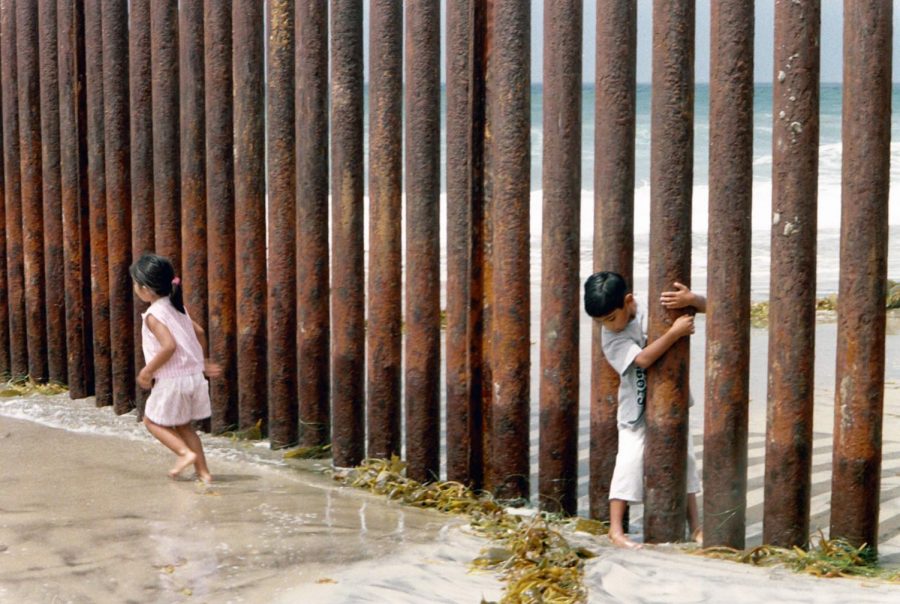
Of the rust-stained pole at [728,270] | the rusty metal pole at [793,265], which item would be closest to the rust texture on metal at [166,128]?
the rust-stained pole at [728,270]

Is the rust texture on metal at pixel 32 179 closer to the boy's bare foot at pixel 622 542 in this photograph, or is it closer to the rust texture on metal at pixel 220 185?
the rust texture on metal at pixel 220 185

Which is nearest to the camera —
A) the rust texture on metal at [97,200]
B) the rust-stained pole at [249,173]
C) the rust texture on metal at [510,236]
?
the rust texture on metal at [510,236]

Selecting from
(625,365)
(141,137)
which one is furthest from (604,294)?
(141,137)

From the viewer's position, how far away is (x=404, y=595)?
4.45m

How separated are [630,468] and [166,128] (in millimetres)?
3221

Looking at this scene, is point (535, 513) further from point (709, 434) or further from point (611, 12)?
point (611, 12)

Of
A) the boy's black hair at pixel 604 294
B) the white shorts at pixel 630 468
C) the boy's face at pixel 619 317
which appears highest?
the boy's black hair at pixel 604 294

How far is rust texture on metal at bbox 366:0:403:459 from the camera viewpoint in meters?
5.93

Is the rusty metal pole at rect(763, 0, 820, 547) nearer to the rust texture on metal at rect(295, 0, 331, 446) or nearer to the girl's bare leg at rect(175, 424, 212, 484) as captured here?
the rust texture on metal at rect(295, 0, 331, 446)

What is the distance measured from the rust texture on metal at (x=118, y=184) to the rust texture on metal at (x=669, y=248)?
335 centimetres

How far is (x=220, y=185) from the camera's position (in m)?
6.73

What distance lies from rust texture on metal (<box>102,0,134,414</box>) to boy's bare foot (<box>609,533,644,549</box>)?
10.8 ft

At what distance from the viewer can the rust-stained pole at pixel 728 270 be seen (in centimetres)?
483

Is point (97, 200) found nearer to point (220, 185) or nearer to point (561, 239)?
point (220, 185)
